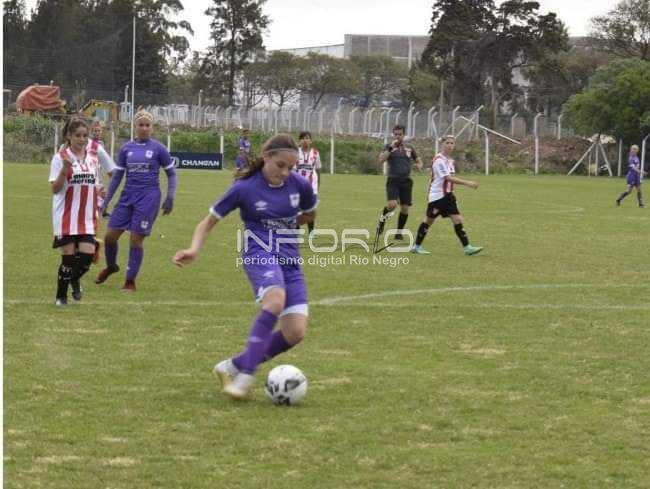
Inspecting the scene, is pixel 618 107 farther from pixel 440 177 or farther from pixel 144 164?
pixel 144 164

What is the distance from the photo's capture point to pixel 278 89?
97.4 metres

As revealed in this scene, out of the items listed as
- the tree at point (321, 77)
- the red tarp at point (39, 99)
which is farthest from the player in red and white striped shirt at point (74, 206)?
the tree at point (321, 77)

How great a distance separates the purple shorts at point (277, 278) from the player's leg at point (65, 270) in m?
3.94

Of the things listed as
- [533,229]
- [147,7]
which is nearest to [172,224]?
[533,229]

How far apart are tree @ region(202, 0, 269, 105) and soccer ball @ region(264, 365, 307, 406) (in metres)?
90.7

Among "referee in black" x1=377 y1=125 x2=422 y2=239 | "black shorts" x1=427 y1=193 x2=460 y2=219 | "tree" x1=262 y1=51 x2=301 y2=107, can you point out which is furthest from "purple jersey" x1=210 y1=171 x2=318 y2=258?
"tree" x1=262 y1=51 x2=301 y2=107

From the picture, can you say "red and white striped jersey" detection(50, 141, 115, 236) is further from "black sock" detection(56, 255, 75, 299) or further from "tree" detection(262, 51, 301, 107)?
"tree" detection(262, 51, 301, 107)

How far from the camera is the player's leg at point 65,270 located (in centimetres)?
1156

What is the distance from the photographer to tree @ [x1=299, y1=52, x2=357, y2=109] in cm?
9831

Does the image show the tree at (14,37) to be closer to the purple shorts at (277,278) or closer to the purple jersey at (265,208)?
the purple jersey at (265,208)

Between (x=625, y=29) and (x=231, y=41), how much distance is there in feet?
100

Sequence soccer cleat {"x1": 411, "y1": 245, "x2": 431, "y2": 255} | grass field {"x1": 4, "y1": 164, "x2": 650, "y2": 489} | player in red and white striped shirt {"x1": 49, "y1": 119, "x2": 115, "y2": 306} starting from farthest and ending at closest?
1. soccer cleat {"x1": 411, "y1": 245, "x2": 431, "y2": 255}
2. player in red and white striped shirt {"x1": 49, "y1": 119, "x2": 115, "y2": 306}
3. grass field {"x1": 4, "y1": 164, "x2": 650, "y2": 489}

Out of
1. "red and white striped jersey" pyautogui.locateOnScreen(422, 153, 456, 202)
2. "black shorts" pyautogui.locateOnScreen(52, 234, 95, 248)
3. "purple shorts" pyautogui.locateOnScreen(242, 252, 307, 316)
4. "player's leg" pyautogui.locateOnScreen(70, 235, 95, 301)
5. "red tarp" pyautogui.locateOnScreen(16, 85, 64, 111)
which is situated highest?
"red tarp" pyautogui.locateOnScreen(16, 85, 64, 111)

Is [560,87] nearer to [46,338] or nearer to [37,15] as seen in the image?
[37,15]
